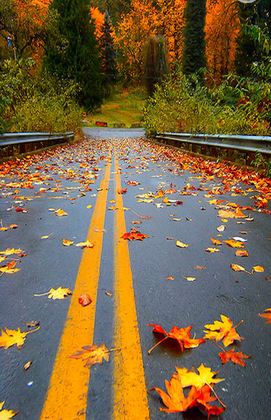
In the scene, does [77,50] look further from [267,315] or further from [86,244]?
[267,315]

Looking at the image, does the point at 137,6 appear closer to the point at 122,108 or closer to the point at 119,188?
the point at 122,108

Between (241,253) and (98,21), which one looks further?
(98,21)

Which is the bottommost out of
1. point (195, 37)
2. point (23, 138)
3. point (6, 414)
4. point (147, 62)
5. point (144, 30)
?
point (23, 138)

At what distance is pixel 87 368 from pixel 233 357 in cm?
80

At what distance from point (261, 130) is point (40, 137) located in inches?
375

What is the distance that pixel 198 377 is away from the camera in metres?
2.01

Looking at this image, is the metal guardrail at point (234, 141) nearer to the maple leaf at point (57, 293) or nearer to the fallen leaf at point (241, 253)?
the fallen leaf at point (241, 253)

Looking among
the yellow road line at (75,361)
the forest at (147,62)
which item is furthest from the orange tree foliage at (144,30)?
the yellow road line at (75,361)

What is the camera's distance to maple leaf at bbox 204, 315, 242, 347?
2383mm

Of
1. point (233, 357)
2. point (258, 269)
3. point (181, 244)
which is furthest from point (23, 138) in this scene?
point (233, 357)

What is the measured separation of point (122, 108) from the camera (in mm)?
64438

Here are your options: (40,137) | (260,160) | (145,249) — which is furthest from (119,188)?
(40,137)

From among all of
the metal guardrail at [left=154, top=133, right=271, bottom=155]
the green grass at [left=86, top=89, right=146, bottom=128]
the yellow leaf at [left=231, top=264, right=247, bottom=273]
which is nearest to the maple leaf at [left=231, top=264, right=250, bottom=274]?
the yellow leaf at [left=231, top=264, right=247, bottom=273]

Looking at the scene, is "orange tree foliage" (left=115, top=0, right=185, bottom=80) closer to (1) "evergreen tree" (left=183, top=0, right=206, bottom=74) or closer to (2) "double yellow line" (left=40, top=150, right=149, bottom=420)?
(1) "evergreen tree" (left=183, top=0, right=206, bottom=74)
